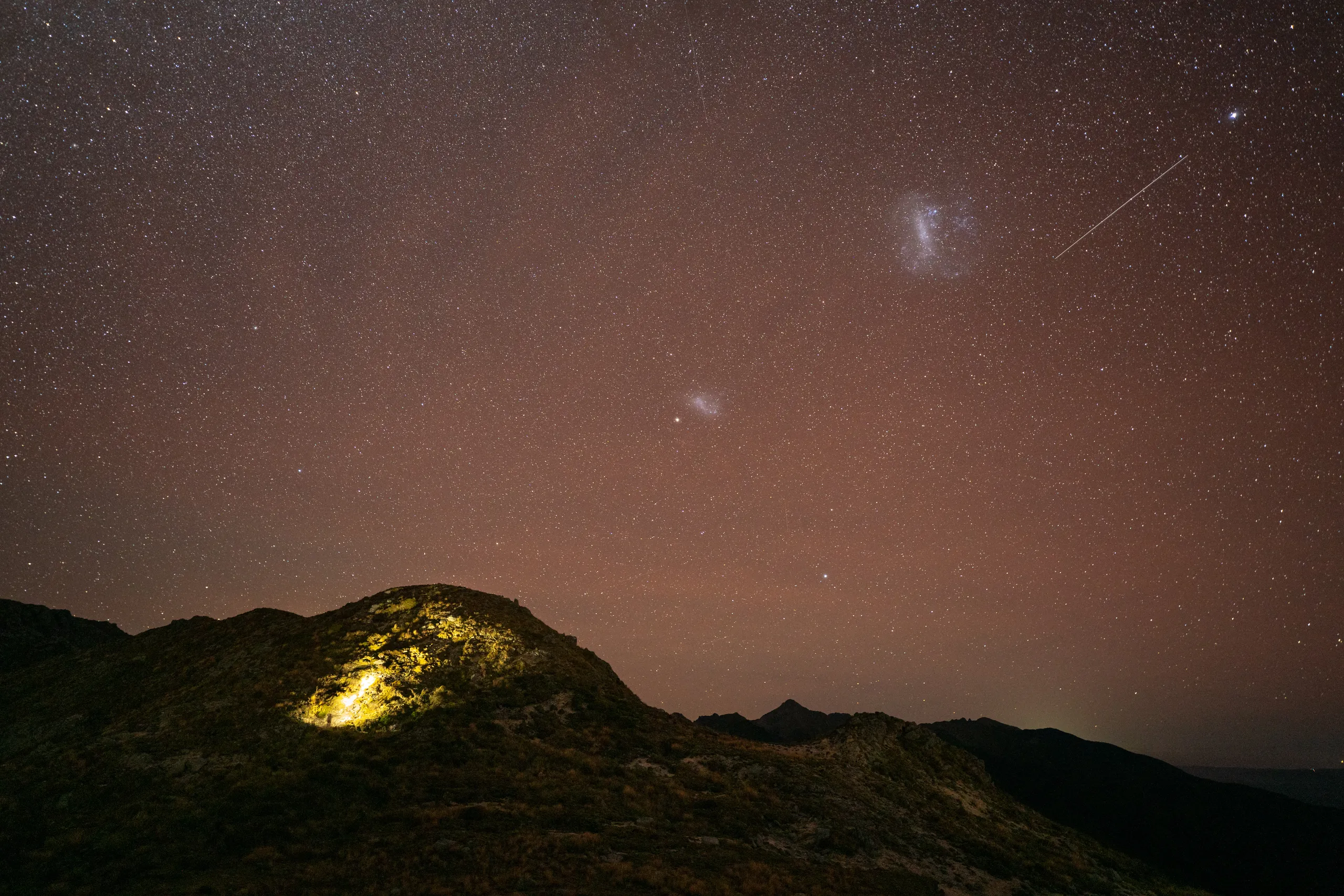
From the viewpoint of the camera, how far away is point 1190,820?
105m

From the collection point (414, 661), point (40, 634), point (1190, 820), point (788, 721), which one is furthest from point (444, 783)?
point (788, 721)

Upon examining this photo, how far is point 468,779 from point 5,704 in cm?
3002

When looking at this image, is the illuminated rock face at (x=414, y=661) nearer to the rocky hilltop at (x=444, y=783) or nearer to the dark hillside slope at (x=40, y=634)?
the rocky hilltop at (x=444, y=783)

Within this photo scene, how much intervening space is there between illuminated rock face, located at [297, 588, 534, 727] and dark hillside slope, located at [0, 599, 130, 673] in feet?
94.1

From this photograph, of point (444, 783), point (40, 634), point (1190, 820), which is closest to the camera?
point (444, 783)

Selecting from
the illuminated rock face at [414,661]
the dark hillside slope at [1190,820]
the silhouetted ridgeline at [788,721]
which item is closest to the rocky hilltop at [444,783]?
the illuminated rock face at [414,661]

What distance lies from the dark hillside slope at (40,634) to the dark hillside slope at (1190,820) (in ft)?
370

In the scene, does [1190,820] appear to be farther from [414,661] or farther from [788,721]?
[414,661]

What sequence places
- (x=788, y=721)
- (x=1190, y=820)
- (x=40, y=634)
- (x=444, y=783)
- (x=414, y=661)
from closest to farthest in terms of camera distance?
(x=444, y=783) < (x=414, y=661) < (x=40, y=634) < (x=1190, y=820) < (x=788, y=721)

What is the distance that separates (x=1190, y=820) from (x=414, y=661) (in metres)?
131

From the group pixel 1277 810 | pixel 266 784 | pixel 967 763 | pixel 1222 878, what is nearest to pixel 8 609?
pixel 266 784

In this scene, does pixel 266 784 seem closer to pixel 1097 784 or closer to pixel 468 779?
pixel 468 779

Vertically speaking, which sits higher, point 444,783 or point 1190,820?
point 444,783

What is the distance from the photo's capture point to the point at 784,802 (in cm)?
2570
